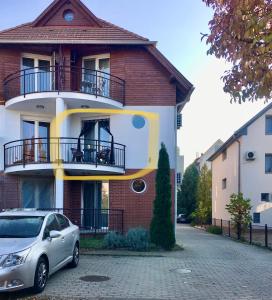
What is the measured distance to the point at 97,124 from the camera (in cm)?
1711

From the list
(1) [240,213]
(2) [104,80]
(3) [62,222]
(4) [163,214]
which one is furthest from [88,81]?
(1) [240,213]

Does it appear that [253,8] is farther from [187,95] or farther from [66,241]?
[187,95]

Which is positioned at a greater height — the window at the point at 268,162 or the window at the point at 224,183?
the window at the point at 268,162

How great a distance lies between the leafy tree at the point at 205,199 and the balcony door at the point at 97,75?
22.0 metres

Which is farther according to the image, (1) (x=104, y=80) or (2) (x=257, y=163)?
(2) (x=257, y=163)

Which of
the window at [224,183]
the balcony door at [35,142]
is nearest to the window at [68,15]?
the balcony door at [35,142]

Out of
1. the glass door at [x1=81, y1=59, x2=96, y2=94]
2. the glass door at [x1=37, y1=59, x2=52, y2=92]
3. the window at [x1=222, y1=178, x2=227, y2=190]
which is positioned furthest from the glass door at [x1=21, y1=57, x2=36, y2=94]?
the window at [x1=222, y1=178, x2=227, y2=190]

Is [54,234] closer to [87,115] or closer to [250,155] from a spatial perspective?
[87,115]

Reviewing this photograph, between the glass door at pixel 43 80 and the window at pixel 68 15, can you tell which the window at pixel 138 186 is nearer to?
the glass door at pixel 43 80

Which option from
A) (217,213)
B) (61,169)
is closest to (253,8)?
(61,169)

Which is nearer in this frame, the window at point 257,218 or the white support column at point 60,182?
the white support column at point 60,182

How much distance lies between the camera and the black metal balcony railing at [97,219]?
16062 mm

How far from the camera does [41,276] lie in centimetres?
773

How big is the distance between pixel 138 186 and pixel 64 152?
3158 millimetres
